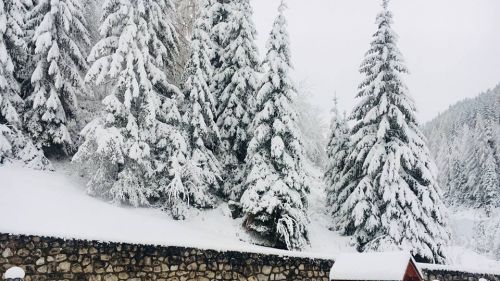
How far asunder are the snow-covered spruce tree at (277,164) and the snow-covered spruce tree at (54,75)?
792cm

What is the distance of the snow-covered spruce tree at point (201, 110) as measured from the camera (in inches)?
738

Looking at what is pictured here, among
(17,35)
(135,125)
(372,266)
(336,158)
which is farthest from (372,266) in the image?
(336,158)

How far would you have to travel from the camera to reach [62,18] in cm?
1839

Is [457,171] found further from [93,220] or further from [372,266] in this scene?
[372,266]

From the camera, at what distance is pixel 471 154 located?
61281 millimetres

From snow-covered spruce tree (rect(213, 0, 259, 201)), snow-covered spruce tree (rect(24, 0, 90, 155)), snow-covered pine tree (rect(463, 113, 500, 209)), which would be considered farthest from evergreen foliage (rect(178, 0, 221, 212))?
snow-covered pine tree (rect(463, 113, 500, 209))

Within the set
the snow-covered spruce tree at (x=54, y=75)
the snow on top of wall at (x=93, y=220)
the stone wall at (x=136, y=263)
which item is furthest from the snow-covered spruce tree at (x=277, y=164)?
the snow-covered spruce tree at (x=54, y=75)

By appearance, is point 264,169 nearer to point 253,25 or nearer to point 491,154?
point 253,25

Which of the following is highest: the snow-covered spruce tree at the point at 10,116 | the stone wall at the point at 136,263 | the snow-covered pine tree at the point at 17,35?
the snow-covered pine tree at the point at 17,35

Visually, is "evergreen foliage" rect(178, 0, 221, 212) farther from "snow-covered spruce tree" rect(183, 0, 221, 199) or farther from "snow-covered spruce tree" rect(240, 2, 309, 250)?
"snow-covered spruce tree" rect(240, 2, 309, 250)

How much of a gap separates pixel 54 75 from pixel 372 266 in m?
15.7

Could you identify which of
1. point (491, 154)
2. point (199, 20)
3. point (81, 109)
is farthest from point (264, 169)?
point (491, 154)

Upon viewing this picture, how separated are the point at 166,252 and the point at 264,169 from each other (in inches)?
334

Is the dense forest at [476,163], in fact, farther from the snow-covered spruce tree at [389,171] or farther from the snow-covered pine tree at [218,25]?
the snow-covered pine tree at [218,25]
